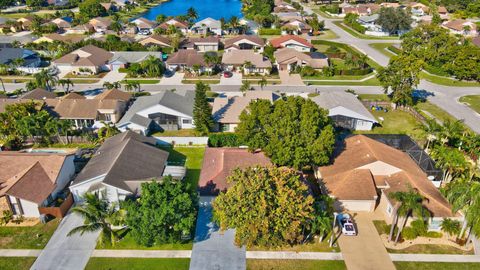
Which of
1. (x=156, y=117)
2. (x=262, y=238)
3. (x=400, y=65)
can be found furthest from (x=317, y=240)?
(x=400, y=65)

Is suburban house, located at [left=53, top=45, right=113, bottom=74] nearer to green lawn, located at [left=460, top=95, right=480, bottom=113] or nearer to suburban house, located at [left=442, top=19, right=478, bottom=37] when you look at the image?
green lawn, located at [left=460, top=95, right=480, bottom=113]

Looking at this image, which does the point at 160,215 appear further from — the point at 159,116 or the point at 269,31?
the point at 269,31

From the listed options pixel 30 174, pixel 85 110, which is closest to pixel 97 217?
pixel 30 174

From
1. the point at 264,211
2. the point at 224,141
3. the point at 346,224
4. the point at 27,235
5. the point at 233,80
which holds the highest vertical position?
the point at 264,211

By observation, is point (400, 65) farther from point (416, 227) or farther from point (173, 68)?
point (173, 68)

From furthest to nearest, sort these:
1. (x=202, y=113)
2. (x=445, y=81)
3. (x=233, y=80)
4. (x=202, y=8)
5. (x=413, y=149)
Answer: (x=202, y=8), (x=233, y=80), (x=445, y=81), (x=202, y=113), (x=413, y=149)

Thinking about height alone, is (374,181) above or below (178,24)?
below

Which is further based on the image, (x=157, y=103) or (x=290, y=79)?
(x=290, y=79)

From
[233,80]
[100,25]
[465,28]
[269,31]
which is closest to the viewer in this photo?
[233,80]
